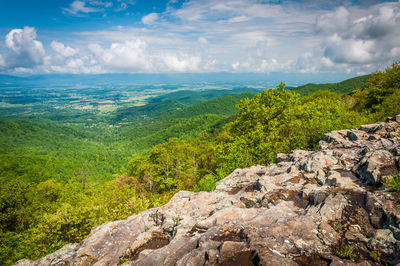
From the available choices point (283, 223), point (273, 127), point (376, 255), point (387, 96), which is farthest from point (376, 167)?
point (387, 96)

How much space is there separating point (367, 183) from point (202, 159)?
33.2m

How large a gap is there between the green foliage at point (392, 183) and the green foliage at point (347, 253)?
159 inches

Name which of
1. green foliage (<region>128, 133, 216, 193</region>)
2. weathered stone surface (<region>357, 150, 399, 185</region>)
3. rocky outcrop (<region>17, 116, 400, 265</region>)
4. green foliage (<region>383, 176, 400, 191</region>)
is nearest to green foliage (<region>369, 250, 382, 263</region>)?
rocky outcrop (<region>17, 116, 400, 265</region>)

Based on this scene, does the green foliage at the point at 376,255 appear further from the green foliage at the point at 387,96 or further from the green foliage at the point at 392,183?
the green foliage at the point at 387,96

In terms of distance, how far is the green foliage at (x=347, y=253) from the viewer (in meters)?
6.41

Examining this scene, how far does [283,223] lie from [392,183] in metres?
5.60

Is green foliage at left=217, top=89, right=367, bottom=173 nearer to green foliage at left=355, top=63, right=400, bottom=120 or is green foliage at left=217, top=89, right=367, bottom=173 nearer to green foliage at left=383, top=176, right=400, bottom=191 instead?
green foliage at left=355, top=63, right=400, bottom=120

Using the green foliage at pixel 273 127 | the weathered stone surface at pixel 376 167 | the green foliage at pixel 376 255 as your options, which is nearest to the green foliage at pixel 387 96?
the green foliage at pixel 273 127

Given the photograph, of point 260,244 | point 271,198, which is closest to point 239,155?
point 271,198

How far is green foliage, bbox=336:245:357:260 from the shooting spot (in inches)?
252

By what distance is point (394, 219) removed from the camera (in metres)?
7.05

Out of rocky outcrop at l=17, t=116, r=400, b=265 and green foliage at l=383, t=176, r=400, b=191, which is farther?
green foliage at l=383, t=176, r=400, b=191

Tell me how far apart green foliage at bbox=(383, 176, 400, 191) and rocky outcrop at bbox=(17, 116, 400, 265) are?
0.97 feet

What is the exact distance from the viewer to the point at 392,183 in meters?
8.77
